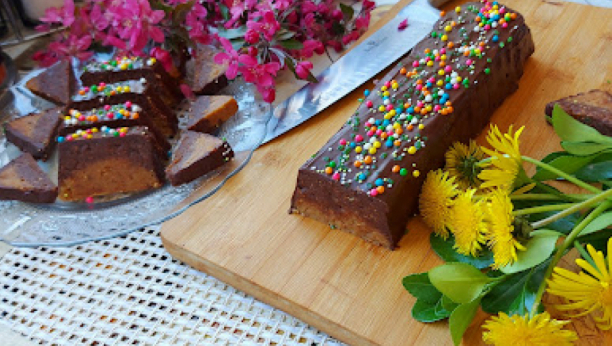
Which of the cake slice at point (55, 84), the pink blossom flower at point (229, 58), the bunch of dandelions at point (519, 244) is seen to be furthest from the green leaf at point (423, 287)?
the cake slice at point (55, 84)

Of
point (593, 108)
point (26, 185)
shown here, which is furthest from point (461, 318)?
point (26, 185)

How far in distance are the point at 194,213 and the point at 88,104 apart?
613 millimetres

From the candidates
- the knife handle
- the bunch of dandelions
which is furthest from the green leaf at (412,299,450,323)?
the knife handle

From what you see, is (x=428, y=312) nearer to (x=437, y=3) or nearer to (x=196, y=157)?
(x=196, y=157)

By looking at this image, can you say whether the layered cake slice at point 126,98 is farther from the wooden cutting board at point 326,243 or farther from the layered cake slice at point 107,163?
the wooden cutting board at point 326,243

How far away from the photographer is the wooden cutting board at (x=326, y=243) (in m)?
1.69

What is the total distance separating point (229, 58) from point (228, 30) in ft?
0.81

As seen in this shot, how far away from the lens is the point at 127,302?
1.87 m

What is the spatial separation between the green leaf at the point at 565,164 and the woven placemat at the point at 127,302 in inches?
28.2

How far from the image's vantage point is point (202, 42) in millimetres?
2506

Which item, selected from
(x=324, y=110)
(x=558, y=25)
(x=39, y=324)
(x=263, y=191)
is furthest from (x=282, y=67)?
(x=39, y=324)

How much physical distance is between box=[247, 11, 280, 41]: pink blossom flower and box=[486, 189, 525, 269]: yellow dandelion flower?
1.17m

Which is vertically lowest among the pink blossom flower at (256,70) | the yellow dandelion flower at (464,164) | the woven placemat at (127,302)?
the woven placemat at (127,302)

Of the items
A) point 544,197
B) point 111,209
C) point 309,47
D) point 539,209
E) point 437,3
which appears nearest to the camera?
point 539,209
